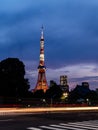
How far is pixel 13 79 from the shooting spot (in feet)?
244

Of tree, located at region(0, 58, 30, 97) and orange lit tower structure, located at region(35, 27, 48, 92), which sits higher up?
orange lit tower structure, located at region(35, 27, 48, 92)

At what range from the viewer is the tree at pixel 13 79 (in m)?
74.1

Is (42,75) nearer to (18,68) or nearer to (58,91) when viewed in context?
(58,91)

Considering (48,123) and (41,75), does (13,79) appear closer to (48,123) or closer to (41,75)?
(48,123)

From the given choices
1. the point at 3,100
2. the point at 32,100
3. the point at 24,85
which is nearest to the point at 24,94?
the point at 24,85

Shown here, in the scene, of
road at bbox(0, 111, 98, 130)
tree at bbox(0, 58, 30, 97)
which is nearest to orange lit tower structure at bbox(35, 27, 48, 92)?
tree at bbox(0, 58, 30, 97)

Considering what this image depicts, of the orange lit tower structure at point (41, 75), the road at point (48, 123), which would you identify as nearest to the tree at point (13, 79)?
the road at point (48, 123)

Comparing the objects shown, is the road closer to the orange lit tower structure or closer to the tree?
the tree

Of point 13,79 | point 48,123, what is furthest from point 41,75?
point 48,123

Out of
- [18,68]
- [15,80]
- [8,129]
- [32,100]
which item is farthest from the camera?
[18,68]

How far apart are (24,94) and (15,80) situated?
651cm

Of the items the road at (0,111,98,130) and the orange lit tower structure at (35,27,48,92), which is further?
the orange lit tower structure at (35,27,48,92)

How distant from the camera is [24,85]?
78.2m

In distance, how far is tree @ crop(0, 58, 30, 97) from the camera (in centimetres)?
7406
